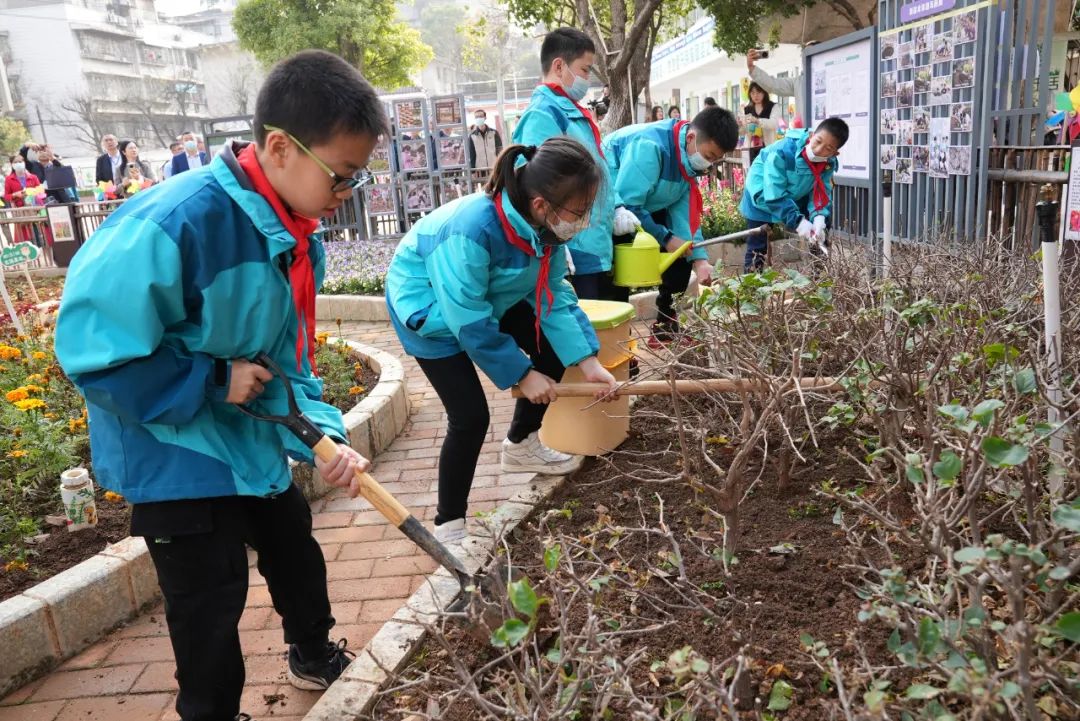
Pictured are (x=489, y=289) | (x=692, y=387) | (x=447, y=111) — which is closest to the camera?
(x=692, y=387)

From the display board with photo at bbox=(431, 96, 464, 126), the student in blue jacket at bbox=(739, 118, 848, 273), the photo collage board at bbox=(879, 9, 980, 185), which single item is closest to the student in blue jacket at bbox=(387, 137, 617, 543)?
the student in blue jacket at bbox=(739, 118, 848, 273)

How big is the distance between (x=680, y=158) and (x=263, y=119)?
11.7 feet

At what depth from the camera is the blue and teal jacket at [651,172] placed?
499 cm

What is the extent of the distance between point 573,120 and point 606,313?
1407 mm

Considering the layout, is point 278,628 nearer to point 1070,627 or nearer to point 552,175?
point 552,175

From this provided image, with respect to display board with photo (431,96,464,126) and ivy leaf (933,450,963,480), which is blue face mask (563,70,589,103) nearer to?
ivy leaf (933,450,963,480)

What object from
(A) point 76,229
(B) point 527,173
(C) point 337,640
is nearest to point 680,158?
(B) point 527,173

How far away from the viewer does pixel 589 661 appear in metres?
1.62

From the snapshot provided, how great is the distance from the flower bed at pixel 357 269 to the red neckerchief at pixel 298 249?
5195 mm

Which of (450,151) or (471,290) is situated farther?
(450,151)

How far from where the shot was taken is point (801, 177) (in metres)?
6.18

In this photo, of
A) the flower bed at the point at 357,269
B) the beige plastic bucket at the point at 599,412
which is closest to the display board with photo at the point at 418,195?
the flower bed at the point at 357,269


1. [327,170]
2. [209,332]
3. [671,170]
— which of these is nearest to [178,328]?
[209,332]

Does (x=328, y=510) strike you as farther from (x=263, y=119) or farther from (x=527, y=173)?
(x=263, y=119)
